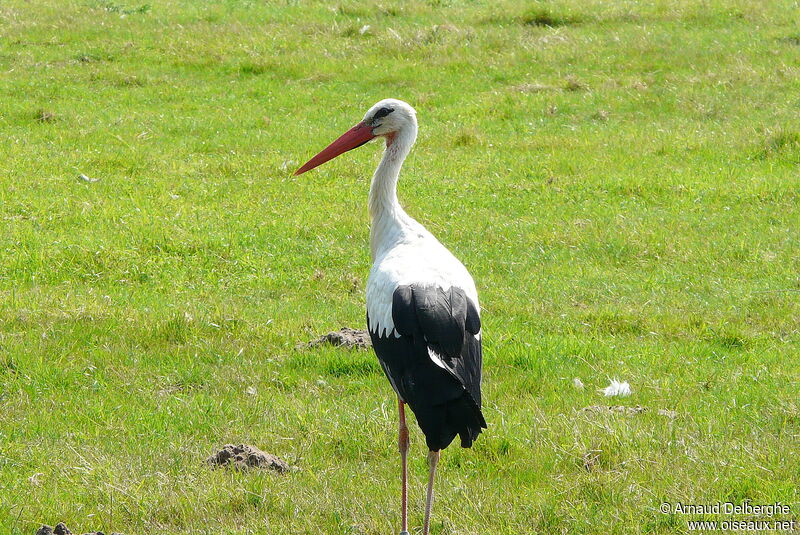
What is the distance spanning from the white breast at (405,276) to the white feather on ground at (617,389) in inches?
53.8

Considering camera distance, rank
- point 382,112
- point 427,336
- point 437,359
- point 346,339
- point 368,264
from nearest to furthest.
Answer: point 437,359 < point 427,336 < point 382,112 < point 346,339 < point 368,264

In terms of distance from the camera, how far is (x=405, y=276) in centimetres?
500

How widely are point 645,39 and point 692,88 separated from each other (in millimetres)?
2482

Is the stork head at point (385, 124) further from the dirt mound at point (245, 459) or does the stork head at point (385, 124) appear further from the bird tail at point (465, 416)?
the bird tail at point (465, 416)

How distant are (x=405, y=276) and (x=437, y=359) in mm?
731

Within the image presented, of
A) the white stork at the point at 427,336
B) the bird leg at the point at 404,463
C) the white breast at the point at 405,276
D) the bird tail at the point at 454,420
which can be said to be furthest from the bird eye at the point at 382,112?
the bird tail at the point at 454,420

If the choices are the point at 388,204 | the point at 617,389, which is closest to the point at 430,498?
the point at 617,389

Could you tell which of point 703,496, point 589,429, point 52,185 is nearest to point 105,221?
point 52,185

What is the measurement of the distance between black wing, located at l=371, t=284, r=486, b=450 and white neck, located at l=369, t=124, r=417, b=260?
102 cm

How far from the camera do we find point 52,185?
10023mm

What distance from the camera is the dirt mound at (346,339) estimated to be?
21.9 ft

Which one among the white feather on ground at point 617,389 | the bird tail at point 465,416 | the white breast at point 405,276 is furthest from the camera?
the white feather on ground at point 617,389

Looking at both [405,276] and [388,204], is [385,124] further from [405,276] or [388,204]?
[405,276]

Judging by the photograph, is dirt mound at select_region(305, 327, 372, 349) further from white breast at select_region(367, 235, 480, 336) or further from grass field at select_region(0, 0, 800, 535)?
white breast at select_region(367, 235, 480, 336)
